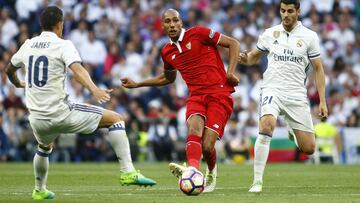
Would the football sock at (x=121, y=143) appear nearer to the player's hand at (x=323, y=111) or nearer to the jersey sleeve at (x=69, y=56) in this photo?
the jersey sleeve at (x=69, y=56)

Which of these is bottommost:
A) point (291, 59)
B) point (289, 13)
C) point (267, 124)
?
point (267, 124)

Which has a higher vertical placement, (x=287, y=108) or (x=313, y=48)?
(x=313, y=48)

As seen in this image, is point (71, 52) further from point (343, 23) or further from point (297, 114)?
point (343, 23)

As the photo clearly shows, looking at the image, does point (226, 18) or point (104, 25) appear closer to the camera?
point (104, 25)

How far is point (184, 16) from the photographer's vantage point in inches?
1271

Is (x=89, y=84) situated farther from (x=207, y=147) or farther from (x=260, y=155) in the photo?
(x=260, y=155)

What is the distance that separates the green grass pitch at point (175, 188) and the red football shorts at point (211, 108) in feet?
3.24

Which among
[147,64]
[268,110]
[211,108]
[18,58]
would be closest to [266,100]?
[268,110]

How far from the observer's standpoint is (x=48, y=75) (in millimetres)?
12516

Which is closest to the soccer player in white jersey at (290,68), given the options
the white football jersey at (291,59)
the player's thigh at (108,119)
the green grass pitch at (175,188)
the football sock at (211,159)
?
the white football jersey at (291,59)

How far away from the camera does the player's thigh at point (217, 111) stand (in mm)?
13961

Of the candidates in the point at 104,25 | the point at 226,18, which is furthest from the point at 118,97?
the point at 226,18

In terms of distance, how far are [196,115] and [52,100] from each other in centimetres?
232

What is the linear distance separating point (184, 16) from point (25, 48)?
19.7 m
